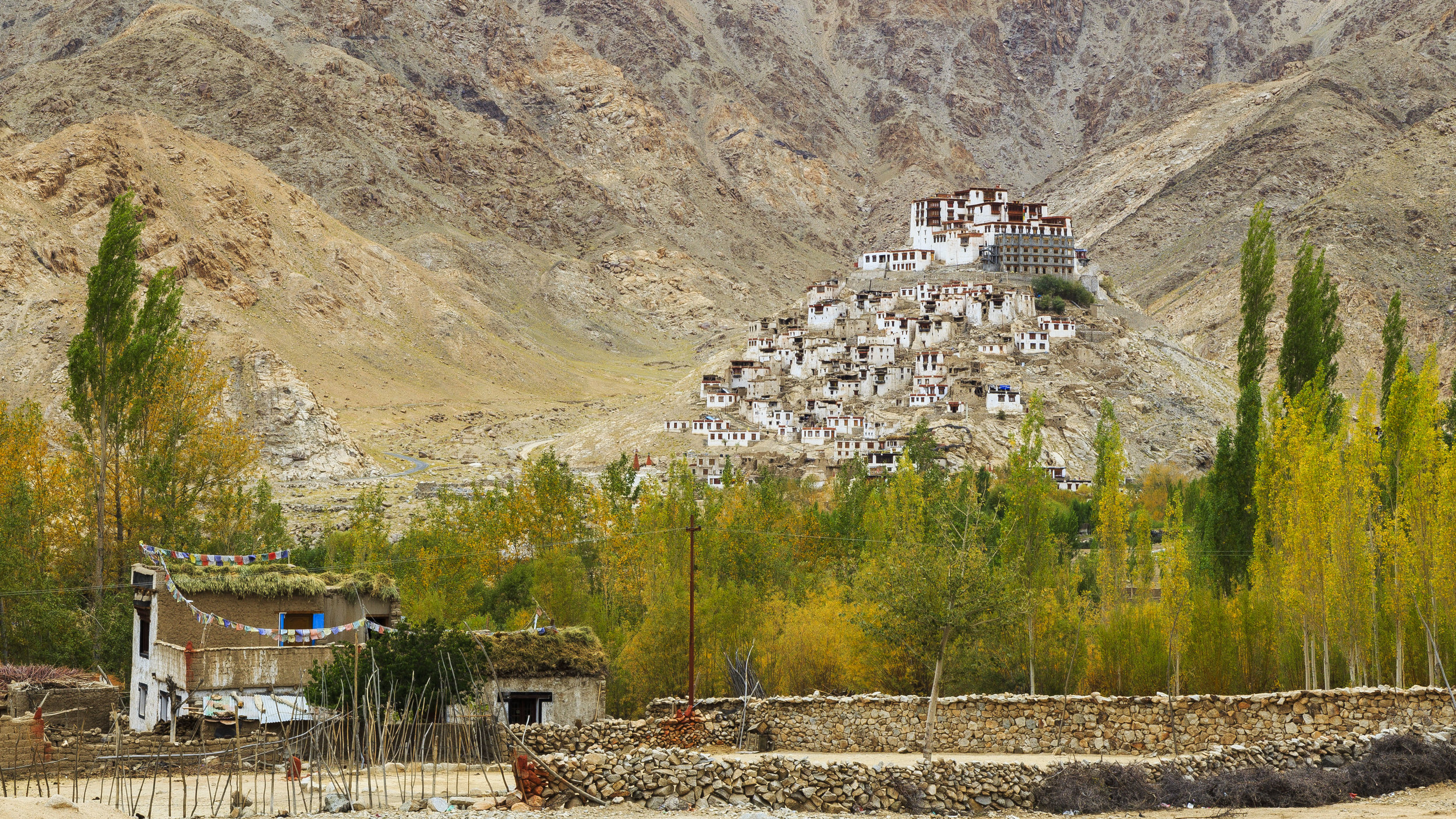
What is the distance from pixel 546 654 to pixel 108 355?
1641 centimetres

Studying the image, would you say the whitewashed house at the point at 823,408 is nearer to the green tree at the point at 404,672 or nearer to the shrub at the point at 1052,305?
the shrub at the point at 1052,305

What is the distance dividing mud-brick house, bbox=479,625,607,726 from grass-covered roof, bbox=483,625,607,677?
0.01m

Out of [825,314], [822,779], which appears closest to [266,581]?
[822,779]

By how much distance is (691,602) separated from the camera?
28641 mm

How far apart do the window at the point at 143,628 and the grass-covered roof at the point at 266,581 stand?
994 mm

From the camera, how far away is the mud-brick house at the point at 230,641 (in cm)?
2670

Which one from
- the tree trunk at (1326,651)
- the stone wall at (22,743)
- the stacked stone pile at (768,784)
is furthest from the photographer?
the tree trunk at (1326,651)

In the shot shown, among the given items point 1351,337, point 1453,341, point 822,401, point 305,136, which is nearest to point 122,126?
point 305,136

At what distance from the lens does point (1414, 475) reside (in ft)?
89.5

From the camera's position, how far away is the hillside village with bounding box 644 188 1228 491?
8862 cm

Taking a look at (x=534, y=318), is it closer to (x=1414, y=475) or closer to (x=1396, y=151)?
(x=1396, y=151)

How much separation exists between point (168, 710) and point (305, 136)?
151m

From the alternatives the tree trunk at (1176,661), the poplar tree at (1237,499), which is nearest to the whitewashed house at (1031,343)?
the poplar tree at (1237,499)

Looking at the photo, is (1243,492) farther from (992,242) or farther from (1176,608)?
(992,242)
